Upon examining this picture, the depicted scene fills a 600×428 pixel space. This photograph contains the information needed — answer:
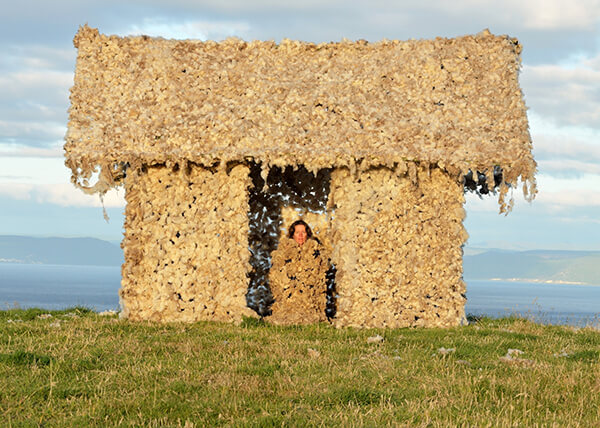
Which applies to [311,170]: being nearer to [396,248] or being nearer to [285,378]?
[396,248]

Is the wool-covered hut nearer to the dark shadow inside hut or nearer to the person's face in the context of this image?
the person's face

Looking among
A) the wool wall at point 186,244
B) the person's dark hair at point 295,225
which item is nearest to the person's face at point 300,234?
the person's dark hair at point 295,225

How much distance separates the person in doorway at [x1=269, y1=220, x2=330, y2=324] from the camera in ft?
54.5

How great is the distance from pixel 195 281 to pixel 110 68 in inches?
240

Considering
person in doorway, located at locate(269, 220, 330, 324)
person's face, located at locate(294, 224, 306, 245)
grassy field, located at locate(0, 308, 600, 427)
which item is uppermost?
person's face, located at locate(294, 224, 306, 245)

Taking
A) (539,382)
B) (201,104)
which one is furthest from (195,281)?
(539,382)

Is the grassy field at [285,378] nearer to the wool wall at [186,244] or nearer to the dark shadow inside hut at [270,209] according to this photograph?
the wool wall at [186,244]

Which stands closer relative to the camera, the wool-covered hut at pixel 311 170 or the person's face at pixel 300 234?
the wool-covered hut at pixel 311 170

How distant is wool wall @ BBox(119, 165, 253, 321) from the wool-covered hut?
29mm

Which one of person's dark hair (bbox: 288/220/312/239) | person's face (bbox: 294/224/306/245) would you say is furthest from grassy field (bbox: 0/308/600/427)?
person's dark hair (bbox: 288/220/312/239)

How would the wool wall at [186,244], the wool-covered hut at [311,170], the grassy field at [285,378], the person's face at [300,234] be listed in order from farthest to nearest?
the person's face at [300,234], the wool wall at [186,244], the wool-covered hut at [311,170], the grassy field at [285,378]

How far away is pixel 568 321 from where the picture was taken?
19.2 meters

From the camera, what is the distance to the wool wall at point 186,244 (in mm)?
16453

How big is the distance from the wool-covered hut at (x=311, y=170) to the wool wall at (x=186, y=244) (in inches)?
1.1
